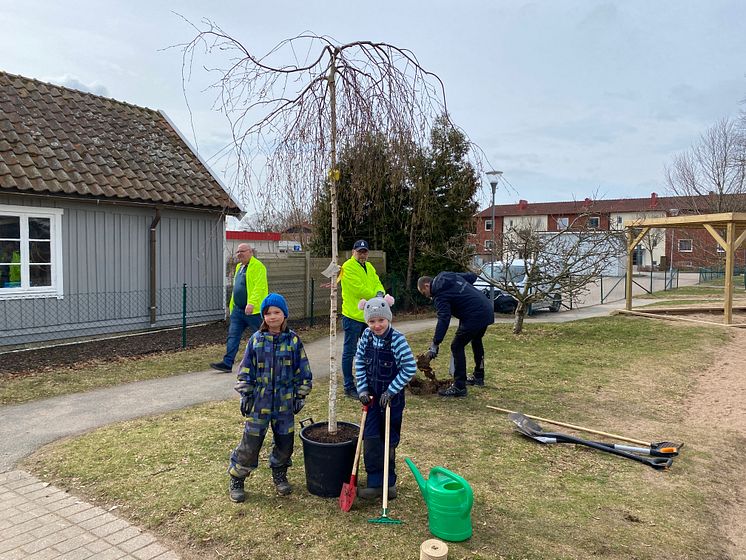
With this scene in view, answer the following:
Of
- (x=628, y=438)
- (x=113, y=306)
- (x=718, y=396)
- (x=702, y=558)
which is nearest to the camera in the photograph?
(x=702, y=558)

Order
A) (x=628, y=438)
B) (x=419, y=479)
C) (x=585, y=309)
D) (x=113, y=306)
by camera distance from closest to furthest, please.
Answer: (x=419, y=479) → (x=628, y=438) → (x=113, y=306) → (x=585, y=309)

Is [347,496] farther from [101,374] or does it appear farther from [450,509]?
[101,374]

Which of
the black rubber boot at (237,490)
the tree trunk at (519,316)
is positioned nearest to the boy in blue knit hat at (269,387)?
the black rubber boot at (237,490)

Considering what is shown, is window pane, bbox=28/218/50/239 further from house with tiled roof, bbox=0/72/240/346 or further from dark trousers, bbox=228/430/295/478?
dark trousers, bbox=228/430/295/478

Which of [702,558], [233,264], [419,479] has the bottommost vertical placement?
[702,558]

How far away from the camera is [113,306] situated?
10.7 meters

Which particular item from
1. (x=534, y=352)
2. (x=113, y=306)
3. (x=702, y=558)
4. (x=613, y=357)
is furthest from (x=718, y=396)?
(x=113, y=306)

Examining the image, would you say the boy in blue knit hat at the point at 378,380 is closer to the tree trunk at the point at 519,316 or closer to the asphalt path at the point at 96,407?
the asphalt path at the point at 96,407

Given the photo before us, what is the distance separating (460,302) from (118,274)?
24.5 ft

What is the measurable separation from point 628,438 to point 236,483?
376 cm

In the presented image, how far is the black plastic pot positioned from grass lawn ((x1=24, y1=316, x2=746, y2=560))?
0.31 feet

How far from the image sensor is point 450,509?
325cm

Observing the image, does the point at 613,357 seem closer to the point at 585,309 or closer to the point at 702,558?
the point at 702,558

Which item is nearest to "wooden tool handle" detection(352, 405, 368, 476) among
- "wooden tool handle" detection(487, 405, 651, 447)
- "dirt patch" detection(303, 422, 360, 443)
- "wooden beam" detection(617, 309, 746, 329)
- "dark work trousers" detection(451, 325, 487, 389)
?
"dirt patch" detection(303, 422, 360, 443)
